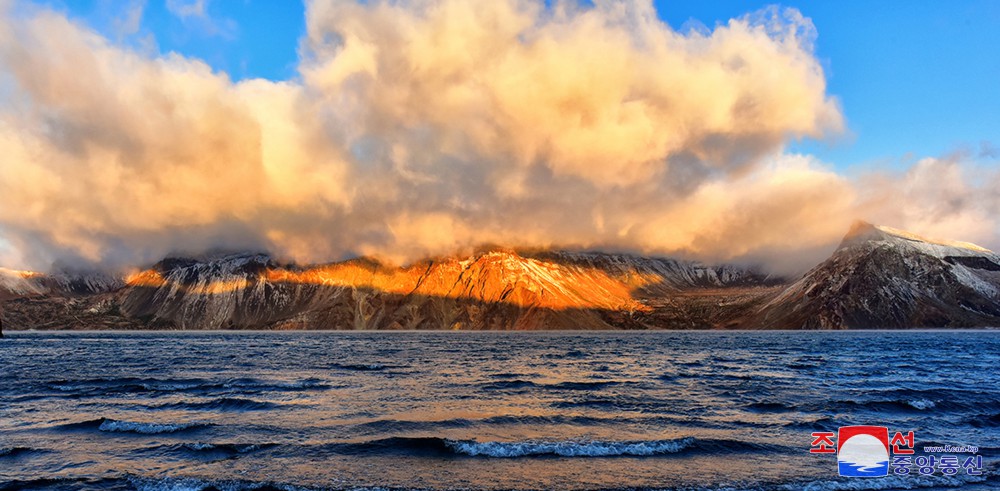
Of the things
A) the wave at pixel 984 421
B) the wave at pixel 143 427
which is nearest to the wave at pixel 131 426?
the wave at pixel 143 427

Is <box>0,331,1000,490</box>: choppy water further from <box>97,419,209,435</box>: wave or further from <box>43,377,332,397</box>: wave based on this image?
<box>43,377,332,397</box>: wave

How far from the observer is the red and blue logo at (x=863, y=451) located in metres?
34.4

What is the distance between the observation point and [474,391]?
6688cm

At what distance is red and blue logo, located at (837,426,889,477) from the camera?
113 ft

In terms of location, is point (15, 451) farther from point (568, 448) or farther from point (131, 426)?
point (568, 448)

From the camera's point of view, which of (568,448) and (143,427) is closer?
(568,448)

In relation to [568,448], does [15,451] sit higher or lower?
lower

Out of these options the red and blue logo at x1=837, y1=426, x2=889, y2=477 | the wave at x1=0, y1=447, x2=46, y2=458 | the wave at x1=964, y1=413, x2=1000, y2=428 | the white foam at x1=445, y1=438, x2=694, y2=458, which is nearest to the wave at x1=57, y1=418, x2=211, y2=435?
the wave at x1=0, y1=447, x2=46, y2=458

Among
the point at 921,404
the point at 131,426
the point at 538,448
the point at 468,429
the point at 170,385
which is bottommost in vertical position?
the point at 170,385

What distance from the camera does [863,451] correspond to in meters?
39.1

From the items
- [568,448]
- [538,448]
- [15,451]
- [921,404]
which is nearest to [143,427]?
[15,451]

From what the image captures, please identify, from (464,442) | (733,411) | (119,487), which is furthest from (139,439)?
(733,411)

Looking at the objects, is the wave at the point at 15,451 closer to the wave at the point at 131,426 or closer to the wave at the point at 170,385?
the wave at the point at 131,426

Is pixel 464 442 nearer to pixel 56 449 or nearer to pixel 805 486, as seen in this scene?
pixel 805 486
